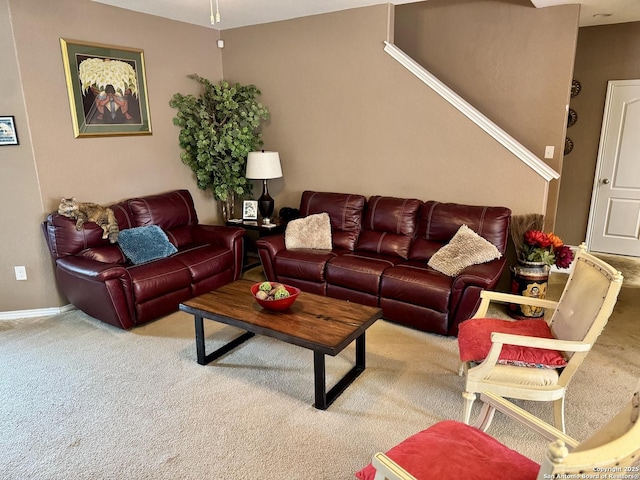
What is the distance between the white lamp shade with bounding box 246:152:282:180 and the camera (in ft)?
14.8

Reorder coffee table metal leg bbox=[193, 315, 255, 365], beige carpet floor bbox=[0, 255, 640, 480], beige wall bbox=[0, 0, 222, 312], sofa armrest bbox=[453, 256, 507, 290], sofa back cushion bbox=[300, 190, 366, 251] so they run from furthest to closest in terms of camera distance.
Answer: sofa back cushion bbox=[300, 190, 366, 251], beige wall bbox=[0, 0, 222, 312], sofa armrest bbox=[453, 256, 507, 290], coffee table metal leg bbox=[193, 315, 255, 365], beige carpet floor bbox=[0, 255, 640, 480]

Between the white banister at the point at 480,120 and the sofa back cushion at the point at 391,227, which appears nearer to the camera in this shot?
the white banister at the point at 480,120

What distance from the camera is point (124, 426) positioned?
2330 mm

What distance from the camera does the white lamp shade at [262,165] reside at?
4520 mm

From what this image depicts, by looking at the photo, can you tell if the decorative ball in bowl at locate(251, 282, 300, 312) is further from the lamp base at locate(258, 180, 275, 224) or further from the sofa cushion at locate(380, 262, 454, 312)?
the lamp base at locate(258, 180, 275, 224)

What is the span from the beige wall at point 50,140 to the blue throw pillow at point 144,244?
1.88ft

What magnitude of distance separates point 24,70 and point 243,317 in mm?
2747

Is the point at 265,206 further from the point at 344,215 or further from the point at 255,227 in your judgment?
the point at 344,215

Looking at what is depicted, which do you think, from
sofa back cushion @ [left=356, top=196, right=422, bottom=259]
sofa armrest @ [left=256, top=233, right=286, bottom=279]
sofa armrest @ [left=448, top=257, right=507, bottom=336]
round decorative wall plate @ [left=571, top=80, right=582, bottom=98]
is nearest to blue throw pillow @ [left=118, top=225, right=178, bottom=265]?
sofa armrest @ [left=256, top=233, right=286, bottom=279]

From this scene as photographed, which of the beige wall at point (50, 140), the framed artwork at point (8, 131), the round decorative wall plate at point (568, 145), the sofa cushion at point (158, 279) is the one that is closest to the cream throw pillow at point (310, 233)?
the sofa cushion at point (158, 279)

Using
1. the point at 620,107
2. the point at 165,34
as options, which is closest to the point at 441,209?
the point at 620,107

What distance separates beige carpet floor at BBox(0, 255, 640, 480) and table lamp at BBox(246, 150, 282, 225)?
1.62 meters

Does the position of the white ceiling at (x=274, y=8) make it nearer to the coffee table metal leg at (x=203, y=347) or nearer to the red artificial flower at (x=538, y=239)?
the red artificial flower at (x=538, y=239)

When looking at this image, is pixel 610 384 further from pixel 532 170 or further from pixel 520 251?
pixel 532 170
